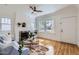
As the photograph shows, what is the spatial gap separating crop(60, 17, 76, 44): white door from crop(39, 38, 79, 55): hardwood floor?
0.07 metres

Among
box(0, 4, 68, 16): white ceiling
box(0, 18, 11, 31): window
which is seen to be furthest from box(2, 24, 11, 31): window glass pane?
box(0, 4, 68, 16): white ceiling

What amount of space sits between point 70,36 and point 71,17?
0.28m

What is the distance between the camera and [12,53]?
1700mm

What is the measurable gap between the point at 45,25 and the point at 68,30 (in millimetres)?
356

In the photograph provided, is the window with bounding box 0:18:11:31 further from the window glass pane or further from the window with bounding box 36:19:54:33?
the window with bounding box 36:19:54:33

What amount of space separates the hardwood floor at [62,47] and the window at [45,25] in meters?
0.16

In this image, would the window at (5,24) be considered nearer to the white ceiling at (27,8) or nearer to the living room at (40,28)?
the living room at (40,28)

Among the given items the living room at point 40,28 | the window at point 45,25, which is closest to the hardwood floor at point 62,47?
the living room at point 40,28

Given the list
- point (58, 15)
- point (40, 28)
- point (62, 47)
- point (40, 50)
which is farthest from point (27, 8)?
point (62, 47)

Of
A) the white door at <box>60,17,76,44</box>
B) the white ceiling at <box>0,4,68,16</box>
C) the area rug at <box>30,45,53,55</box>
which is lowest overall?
the area rug at <box>30,45,53,55</box>

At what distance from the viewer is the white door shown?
165 cm

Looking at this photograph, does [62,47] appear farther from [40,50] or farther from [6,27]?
[6,27]

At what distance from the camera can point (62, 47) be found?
1.65m
